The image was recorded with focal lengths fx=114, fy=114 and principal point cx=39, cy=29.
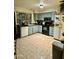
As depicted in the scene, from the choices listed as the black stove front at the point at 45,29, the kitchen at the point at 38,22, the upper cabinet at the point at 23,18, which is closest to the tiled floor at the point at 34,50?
the kitchen at the point at 38,22

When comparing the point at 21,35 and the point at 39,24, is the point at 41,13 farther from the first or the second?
the point at 21,35

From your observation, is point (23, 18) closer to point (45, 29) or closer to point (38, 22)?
point (45, 29)

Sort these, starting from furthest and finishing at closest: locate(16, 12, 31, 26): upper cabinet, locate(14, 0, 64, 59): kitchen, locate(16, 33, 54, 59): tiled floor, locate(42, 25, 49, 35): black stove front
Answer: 1. locate(42, 25, 49, 35): black stove front
2. locate(16, 12, 31, 26): upper cabinet
3. locate(14, 0, 64, 59): kitchen
4. locate(16, 33, 54, 59): tiled floor

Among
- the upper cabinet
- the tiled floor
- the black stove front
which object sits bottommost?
the tiled floor

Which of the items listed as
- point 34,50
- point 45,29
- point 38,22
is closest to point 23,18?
point 45,29

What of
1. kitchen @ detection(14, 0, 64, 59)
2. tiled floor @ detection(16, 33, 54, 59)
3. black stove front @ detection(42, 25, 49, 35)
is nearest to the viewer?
tiled floor @ detection(16, 33, 54, 59)

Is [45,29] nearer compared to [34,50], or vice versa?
[34,50]

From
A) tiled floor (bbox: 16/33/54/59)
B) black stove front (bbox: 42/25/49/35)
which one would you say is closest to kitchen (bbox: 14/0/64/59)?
black stove front (bbox: 42/25/49/35)

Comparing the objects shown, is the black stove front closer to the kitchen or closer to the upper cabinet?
the kitchen

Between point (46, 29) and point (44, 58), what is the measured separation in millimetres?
5997

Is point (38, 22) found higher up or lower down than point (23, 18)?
lower down

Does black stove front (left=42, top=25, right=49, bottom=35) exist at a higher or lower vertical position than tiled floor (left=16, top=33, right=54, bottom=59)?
higher

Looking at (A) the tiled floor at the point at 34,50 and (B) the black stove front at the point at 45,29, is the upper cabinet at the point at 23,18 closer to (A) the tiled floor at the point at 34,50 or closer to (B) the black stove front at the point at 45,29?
(B) the black stove front at the point at 45,29
